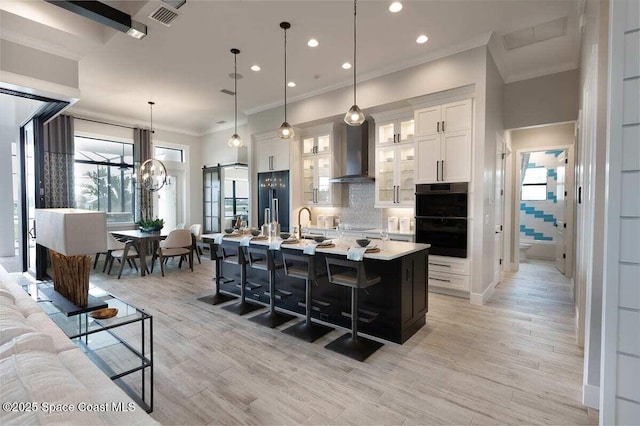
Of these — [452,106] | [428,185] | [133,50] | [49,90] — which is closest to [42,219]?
A: [49,90]

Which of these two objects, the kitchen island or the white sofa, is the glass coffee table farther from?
the kitchen island

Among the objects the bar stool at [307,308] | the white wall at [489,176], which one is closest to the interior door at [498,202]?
the white wall at [489,176]

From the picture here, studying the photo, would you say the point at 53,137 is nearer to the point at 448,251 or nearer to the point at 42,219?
the point at 42,219

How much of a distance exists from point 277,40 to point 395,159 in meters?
2.54

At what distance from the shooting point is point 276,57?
4.58m

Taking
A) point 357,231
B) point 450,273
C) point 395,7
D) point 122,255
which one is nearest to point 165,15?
point 395,7

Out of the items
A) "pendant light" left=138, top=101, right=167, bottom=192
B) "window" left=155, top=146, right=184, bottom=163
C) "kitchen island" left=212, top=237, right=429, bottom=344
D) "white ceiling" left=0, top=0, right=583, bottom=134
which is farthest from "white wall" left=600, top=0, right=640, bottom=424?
"window" left=155, top=146, right=184, bottom=163

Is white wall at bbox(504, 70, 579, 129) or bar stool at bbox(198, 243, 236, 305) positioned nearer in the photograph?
bar stool at bbox(198, 243, 236, 305)

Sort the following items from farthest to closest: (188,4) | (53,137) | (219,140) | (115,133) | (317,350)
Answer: (219,140) → (115,133) → (53,137) → (188,4) → (317,350)

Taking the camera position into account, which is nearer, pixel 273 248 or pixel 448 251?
pixel 273 248

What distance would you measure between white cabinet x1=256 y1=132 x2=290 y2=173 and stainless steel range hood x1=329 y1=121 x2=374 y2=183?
139 centimetres

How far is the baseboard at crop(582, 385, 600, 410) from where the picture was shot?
204cm

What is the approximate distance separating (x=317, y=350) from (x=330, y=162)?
386 cm

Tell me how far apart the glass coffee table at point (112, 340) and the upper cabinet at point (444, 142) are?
403 cm
